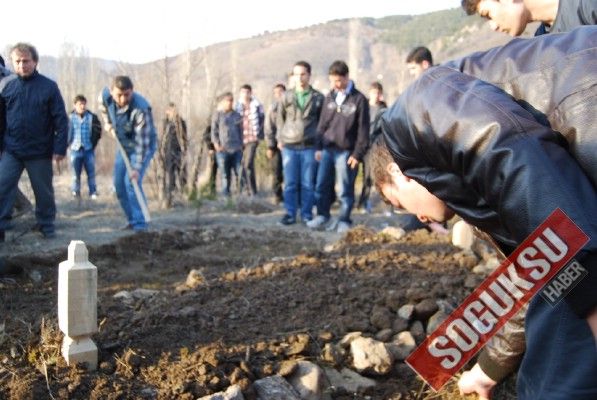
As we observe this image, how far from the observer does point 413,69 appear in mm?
6523

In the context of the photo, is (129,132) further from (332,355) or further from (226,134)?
(332,355)

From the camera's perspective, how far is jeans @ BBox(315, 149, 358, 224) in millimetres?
7141

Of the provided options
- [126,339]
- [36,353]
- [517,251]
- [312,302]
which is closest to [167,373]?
[126,339]

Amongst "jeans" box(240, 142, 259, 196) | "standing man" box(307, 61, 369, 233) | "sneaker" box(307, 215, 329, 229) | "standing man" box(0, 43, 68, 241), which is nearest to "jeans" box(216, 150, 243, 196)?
"jeans" box(240, 142, 259, 196)

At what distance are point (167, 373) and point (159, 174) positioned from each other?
632 cm

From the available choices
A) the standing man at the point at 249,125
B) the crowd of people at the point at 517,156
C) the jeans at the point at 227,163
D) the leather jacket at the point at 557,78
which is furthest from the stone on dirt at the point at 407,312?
the standing man at the point at 249,125

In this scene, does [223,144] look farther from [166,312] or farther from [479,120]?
[479,120]

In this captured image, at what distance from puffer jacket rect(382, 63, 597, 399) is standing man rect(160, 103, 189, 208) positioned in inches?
281

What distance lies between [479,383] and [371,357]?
0.72 metres

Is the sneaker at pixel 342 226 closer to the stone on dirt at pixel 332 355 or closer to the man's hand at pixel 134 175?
the man's hand at pixel 134 175

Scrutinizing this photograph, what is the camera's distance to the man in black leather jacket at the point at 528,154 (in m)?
1.21

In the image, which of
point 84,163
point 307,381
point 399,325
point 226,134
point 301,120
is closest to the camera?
point 307,381

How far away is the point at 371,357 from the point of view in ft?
9.70

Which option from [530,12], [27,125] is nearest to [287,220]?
[27,125]
